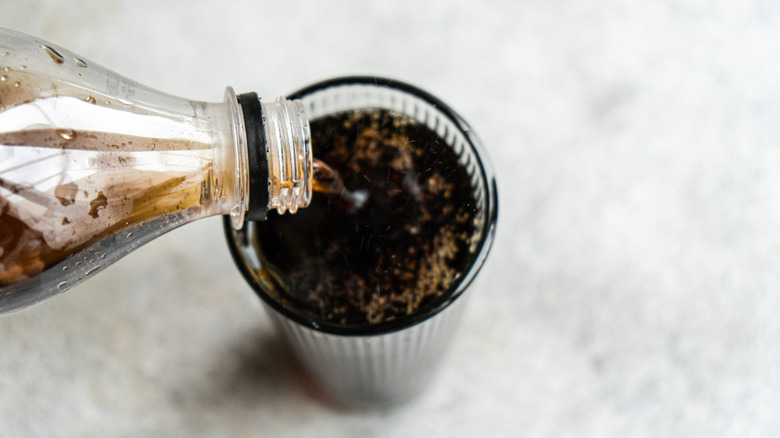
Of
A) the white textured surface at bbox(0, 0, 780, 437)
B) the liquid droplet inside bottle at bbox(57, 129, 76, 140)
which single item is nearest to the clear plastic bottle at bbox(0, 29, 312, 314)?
the liquid droplet inside bottle at bbox(57, 129, 76, 140)

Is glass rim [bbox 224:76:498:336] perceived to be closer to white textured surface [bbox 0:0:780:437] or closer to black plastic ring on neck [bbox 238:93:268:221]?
black plastic ring on neck [bbox 238:93:268:221]

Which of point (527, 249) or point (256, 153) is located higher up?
point (527, 249)

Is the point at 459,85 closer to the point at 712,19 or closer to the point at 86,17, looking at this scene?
the point at 712,19

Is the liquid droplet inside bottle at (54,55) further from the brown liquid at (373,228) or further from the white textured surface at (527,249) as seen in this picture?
the white textured surface at (527,249)

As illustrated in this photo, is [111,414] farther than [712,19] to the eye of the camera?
No

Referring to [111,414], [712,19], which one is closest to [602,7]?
[712,19]

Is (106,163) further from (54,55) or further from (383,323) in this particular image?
(383,323)

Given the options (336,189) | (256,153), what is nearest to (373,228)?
(336,189)
